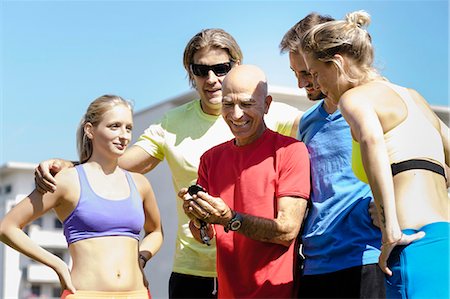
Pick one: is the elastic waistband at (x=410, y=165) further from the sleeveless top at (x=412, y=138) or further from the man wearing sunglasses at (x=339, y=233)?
the man wearing sunglasses at (x=339, y=233)

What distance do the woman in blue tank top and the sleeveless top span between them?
4.76 ft

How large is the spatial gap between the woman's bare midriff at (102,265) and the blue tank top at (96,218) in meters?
0.03

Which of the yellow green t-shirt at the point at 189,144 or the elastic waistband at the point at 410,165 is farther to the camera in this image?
the yellow green t-shirt at the point at 189,144

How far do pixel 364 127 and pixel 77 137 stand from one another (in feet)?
5.69

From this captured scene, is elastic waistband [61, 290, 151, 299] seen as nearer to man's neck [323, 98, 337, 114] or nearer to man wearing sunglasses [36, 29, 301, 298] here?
man wearing sunglasses [36, 29, 301, 298]

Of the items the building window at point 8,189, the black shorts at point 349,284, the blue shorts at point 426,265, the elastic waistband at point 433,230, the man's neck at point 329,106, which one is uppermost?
the building window at point 8,189

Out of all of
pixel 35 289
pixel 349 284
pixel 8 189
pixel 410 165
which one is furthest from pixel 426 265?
pixel 8 189

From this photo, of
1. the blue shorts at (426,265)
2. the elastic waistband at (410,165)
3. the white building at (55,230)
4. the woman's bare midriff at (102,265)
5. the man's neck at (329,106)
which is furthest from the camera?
the white building at (55,230)

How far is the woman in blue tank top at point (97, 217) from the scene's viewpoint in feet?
13.2

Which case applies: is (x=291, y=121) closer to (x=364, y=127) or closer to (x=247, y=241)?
(x=247, y=241)

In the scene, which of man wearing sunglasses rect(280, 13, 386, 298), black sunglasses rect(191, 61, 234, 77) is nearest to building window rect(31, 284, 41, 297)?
black sunglasses rect(191, 61, 234, 77)

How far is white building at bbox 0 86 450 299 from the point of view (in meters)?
21.3

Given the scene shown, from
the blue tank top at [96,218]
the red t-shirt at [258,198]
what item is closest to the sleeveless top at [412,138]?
the red t-shirt at [258,198]

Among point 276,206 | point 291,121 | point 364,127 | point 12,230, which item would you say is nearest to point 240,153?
point 276,206
